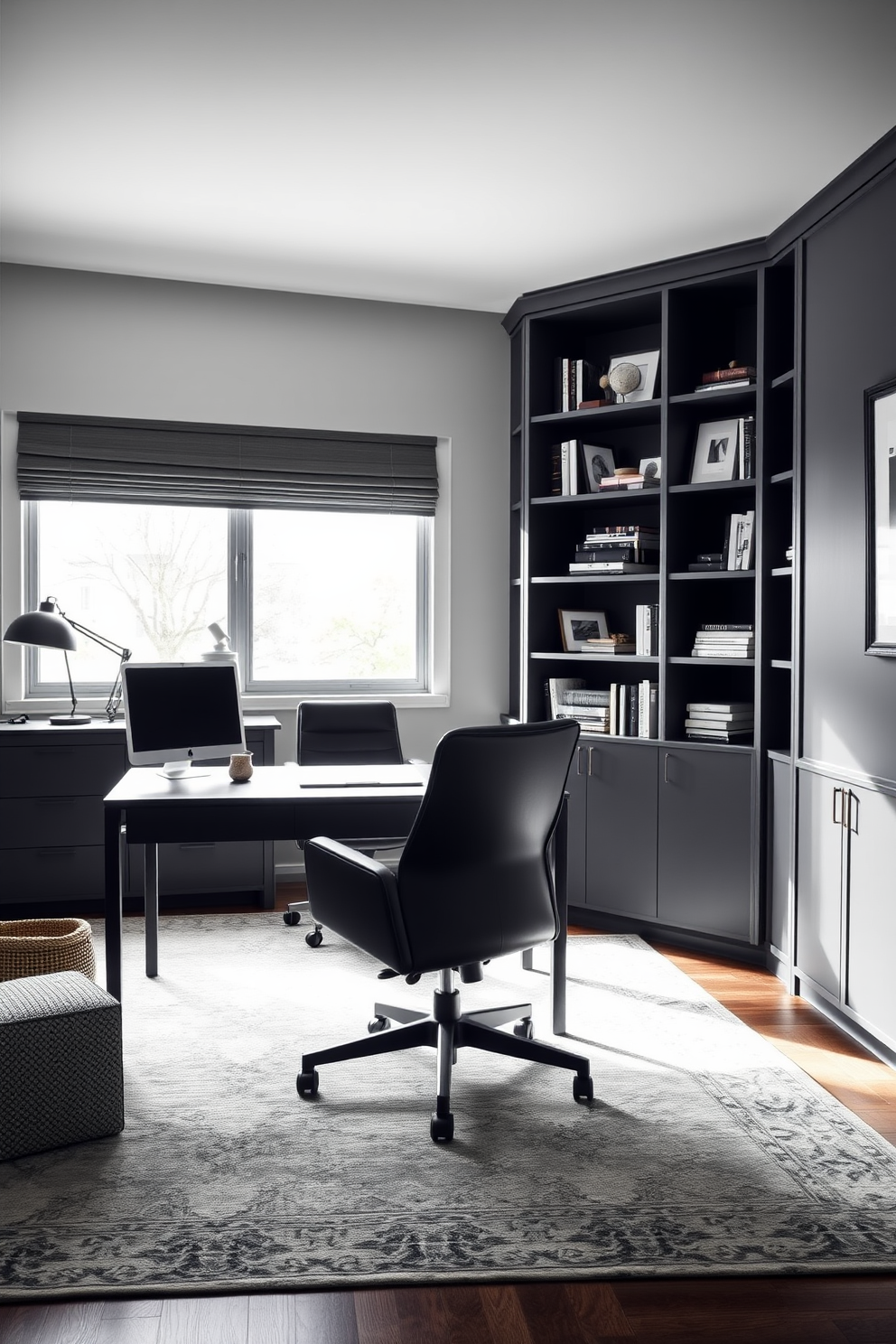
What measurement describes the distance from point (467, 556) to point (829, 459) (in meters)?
2.02

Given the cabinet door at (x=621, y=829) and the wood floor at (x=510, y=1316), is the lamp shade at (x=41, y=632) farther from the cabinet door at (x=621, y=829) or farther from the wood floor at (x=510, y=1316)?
the wood floor at (x=510, y=1316)

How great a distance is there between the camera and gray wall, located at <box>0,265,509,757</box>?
4.57 m

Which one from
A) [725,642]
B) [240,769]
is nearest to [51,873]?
[240,769]

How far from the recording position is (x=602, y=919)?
4355mm

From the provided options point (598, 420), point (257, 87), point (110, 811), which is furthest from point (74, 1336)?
point (598, 420)

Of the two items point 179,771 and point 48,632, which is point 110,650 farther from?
point 179,771

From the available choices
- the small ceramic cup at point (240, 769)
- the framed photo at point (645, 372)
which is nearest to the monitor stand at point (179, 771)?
the small ceramic cup at point (240, 769)

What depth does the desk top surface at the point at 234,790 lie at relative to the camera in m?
2.88

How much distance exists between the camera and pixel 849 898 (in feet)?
10.6

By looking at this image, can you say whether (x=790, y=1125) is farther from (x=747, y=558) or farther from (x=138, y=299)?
(x=138, y=299)

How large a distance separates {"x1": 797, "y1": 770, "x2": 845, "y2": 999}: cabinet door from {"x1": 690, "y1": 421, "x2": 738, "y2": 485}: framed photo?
1243mm

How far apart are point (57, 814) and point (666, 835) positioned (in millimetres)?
2435

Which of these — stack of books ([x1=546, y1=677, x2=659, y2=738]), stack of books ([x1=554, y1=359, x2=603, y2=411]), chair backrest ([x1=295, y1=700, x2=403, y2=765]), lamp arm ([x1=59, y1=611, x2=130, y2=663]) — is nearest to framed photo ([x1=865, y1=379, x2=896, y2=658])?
stack of books ([x1=546, y1=677, x2=659, y2=738])

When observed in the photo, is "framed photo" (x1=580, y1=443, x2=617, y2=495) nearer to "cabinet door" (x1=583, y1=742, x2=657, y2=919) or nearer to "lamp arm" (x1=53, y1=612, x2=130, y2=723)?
"cabinet door" (x1=583, y1=742, x2=657, y2=919)
